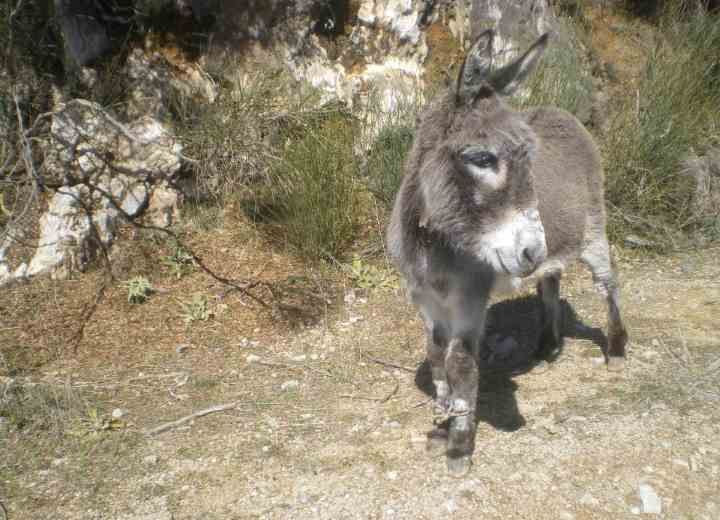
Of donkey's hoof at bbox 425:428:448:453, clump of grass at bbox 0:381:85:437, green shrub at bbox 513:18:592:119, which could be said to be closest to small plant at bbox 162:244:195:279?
clump of grass at bbox 0:381:85:437

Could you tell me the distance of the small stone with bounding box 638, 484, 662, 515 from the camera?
2.49m

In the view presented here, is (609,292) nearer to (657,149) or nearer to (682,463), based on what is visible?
(682,463)

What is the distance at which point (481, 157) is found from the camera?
2256 millimetres

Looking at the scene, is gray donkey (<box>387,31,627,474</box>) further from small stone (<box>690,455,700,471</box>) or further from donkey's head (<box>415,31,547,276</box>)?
small stone (<box>690,455,700,471</box>)

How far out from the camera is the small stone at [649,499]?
97.9 inches

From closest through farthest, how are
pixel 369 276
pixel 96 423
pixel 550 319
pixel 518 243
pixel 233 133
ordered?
pixel 518 243 → pixel 96 423 → pixel 550 319 → pixel 369 276 → pixel 233 133

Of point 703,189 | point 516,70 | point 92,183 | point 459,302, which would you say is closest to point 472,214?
point 459,302

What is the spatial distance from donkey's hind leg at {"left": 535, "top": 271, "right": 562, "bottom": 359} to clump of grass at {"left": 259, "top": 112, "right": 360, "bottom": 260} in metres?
1.66

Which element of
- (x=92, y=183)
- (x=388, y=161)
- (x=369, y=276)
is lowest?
(x=369, y=276)

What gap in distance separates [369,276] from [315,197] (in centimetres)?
75

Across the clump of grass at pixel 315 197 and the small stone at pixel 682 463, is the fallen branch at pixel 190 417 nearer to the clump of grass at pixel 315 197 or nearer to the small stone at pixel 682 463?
the clump of grass at pixel 315 197

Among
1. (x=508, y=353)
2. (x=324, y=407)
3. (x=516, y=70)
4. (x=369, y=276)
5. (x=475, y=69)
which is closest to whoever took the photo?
(x=475, y=69)

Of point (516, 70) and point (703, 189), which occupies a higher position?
point (516, 70)

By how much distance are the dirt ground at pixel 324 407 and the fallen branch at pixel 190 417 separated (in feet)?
0.10
